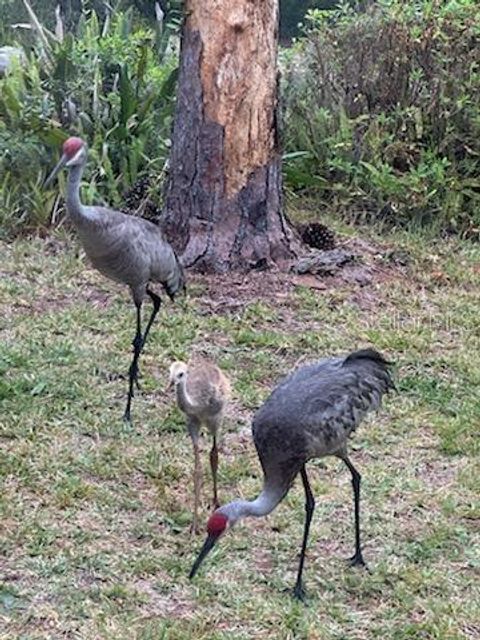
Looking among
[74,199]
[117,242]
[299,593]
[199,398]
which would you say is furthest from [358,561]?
[74,199]

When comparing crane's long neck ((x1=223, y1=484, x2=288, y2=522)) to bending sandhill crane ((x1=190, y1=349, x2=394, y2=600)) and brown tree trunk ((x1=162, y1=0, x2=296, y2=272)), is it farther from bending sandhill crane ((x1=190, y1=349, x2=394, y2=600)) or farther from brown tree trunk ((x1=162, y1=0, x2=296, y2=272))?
brown tree trunk ((x1=162, y1=0, x2=296, y2=272))

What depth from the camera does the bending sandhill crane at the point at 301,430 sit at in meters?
4.49

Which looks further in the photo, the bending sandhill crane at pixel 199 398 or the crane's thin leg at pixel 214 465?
the crane's thin leg at pixel 214 465

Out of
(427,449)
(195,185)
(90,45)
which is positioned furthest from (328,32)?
(427,449)

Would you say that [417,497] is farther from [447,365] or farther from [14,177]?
[14,177]

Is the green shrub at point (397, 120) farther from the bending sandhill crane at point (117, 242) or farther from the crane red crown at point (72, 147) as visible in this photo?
the crane red crown at point (72, 147)

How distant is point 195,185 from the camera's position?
28.3 feet

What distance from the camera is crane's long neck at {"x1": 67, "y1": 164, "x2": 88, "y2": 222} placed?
19.9 ft

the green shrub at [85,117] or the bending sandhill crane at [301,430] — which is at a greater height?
the bending sandhill crane at [301,430]

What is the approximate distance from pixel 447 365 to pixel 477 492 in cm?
173

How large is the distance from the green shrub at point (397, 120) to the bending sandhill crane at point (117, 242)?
3627 millimetres

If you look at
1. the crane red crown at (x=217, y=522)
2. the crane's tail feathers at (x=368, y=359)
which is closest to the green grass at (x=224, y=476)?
the crane red crown at (x=217, y=522)

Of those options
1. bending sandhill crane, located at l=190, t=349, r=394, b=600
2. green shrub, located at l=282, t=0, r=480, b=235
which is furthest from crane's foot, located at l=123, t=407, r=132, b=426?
green shrub, located at l=282, t=0, r=480, b=235

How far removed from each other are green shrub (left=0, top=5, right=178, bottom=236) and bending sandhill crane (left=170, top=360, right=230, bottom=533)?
170 inches
